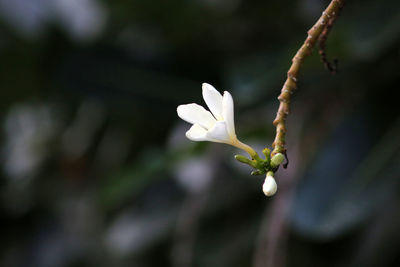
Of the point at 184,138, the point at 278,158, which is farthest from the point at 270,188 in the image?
the point at 184,138

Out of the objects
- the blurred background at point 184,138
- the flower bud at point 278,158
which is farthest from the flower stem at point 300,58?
the blurred background at point 184,138

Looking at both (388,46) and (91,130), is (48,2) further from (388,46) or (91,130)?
(388,46)

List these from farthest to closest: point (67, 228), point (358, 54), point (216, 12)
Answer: point (67, 228) → point (216, 12) → point (358, 54)

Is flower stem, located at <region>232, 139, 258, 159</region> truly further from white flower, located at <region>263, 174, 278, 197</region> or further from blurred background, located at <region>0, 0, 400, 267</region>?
blurred background, located at <region>0, 0, 400, 267</region>

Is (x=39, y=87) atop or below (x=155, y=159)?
atop

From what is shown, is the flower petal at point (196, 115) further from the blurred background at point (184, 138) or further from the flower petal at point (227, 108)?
the blurred background at point (184, 138)

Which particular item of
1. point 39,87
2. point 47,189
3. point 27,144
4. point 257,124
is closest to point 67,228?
point 47,189
